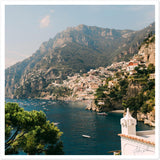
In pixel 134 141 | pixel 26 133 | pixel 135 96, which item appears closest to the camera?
pixel 134 141

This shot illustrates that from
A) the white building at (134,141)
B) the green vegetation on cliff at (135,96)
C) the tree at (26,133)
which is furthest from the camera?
the green vegetation on cliff at (135,96)

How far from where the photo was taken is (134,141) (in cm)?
1035

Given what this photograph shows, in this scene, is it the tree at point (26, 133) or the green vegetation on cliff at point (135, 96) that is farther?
the green vegetation on cliff at point (135, 96)

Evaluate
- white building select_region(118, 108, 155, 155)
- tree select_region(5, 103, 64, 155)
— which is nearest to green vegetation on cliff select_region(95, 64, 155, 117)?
tree select_region(5, 103, 64, 155)

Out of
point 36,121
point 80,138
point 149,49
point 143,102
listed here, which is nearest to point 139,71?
point 149,49

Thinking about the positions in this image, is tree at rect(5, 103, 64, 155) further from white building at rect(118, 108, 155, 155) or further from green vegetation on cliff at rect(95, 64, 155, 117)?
green vegetation on cliff at rect(95, 64, 155, 117)

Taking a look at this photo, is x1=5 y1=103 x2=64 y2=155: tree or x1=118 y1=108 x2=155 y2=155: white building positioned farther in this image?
x1=5 y1=103 x2=64 y2=155: tree

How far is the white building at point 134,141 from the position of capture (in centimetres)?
970

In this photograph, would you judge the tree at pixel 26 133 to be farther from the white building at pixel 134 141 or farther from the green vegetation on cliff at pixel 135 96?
the green vegetation on cliff at pixel 135 96

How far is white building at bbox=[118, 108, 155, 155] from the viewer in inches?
382

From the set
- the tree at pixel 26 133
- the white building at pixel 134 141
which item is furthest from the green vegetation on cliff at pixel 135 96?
the white building at pixel 134 141

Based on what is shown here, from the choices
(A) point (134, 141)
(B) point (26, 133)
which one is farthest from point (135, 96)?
(A) point (134, 141)

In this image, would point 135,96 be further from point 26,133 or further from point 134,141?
point 134,141

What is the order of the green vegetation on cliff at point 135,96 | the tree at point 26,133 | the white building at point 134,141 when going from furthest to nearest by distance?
the green vegetation on cliff at point 135,96 < the tree at point 26,133 < the white building at point 134,141
